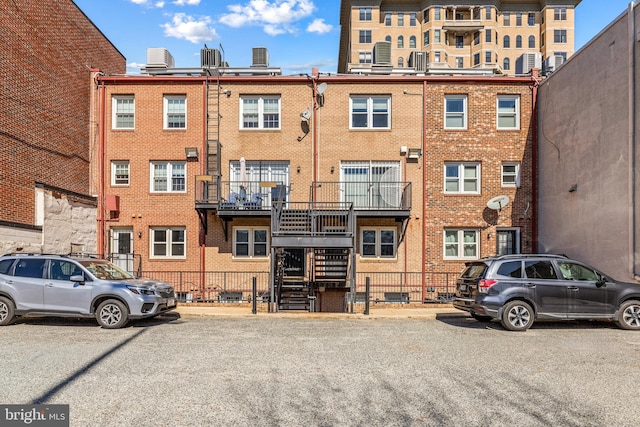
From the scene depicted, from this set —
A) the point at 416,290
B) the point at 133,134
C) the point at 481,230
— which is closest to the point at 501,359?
the point at 416,290

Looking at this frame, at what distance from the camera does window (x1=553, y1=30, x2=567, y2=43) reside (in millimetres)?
62062

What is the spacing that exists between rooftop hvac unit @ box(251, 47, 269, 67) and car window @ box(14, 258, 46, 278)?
11870 millimetres

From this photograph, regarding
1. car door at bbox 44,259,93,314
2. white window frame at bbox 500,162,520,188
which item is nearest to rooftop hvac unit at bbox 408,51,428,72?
white window frame at bbox 500,162,520,188

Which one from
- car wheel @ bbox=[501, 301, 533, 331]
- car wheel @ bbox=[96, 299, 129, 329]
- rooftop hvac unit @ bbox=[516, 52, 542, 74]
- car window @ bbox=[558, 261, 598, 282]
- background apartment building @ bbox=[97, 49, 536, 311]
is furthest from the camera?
rooftop hvac unit @ bbox=[516, 52, 542, 74]

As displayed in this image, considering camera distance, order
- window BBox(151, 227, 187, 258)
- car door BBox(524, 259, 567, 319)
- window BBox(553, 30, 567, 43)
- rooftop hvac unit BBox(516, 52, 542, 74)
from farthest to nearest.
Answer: window BBox(553, 30, 567, 43)
rooftop hvac unit BBox(516, 52, 542, 74)
window BBox(151, 227, 187, 258)
car door BBox(524, 259, 567, 319)

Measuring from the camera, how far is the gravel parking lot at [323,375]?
5.08m

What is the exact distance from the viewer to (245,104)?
17.9 m

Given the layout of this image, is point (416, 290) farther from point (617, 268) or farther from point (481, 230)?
point (617, 268)

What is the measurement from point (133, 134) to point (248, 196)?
5.55 meters

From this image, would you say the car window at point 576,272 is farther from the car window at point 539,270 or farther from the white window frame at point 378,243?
the white window frame at point 378,243

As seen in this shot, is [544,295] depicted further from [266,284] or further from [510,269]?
[266,284]

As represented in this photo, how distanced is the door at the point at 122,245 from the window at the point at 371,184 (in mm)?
8790

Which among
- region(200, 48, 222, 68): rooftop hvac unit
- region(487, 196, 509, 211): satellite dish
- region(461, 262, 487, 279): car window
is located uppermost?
region(200, 48, 222, 68): rooftop hvac unit

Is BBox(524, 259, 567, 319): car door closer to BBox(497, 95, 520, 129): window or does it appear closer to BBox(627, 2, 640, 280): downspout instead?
BBox(627, 2, 640, 280): downspout
